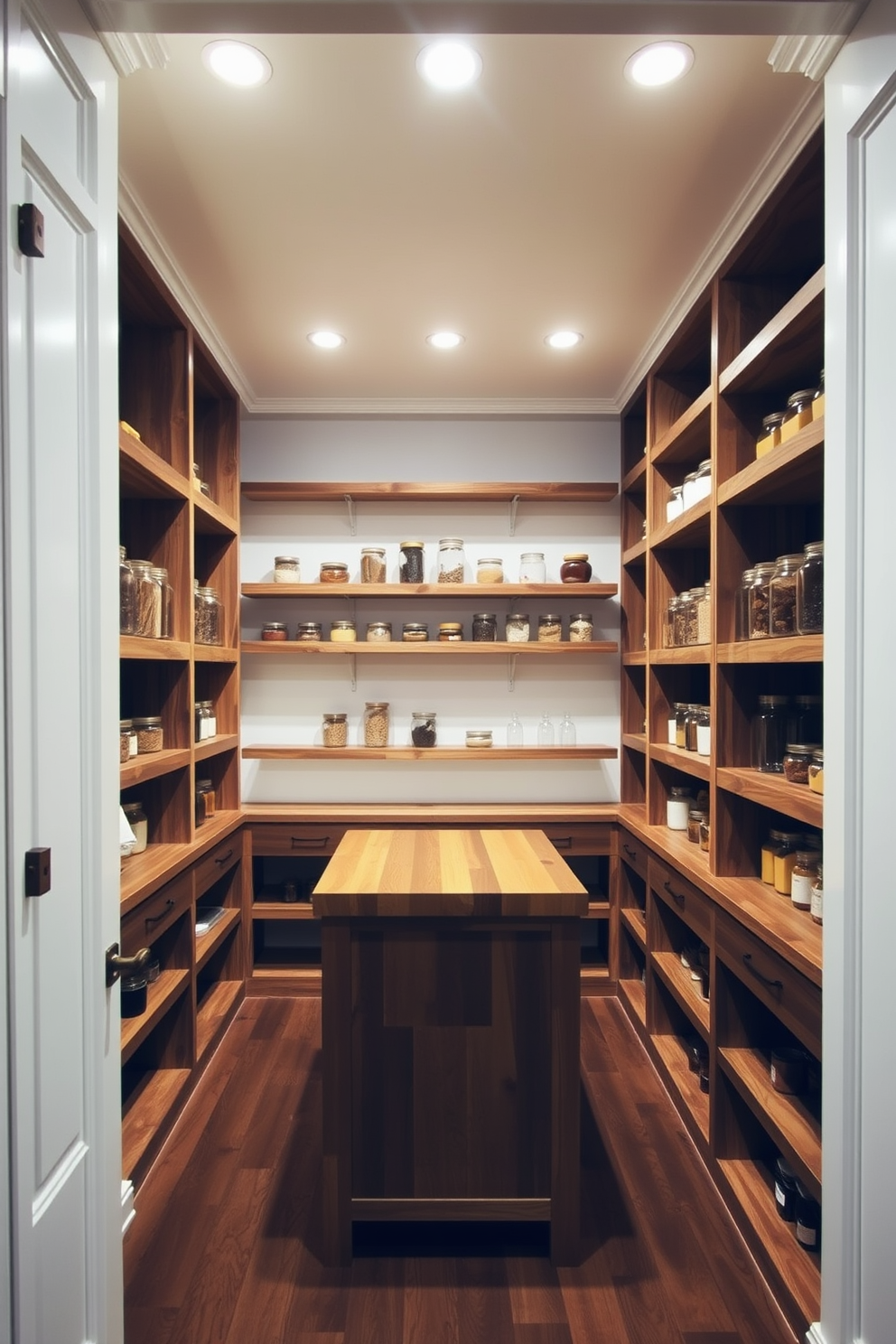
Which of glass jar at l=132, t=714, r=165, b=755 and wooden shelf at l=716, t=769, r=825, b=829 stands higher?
glass jar at l=132, t=714, r=165, b=755

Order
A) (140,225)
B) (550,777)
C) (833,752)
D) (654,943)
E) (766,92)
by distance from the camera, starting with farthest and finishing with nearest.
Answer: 1. (550,777)
2. (654,943)
3. (140,225)
4. (766,92)
5. (833,752)

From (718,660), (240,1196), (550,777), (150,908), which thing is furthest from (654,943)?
(150,908)

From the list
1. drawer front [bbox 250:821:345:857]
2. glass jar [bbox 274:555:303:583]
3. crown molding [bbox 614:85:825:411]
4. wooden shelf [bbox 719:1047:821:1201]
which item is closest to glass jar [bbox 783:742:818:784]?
wooden shelf [bbox 719:1047:821:1201]

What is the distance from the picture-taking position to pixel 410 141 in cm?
181

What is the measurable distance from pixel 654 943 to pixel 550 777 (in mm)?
1028

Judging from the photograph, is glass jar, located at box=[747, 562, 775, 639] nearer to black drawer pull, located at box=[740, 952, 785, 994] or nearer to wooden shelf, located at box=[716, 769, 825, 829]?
wooden shelf, located at box=[716, 769, 825, 829]

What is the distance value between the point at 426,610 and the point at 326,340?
130 centimetres

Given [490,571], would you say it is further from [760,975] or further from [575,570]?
[760,975]

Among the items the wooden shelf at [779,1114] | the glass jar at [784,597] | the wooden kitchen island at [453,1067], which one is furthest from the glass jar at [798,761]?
the wooden shelf at [779,1114]

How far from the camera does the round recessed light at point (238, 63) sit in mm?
1520

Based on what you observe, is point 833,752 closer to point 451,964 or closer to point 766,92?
point 451,964

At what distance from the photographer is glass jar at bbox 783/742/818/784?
6.20ft

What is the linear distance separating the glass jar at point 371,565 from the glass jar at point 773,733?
1863 mm

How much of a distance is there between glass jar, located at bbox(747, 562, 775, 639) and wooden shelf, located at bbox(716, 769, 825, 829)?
1.22 ft
